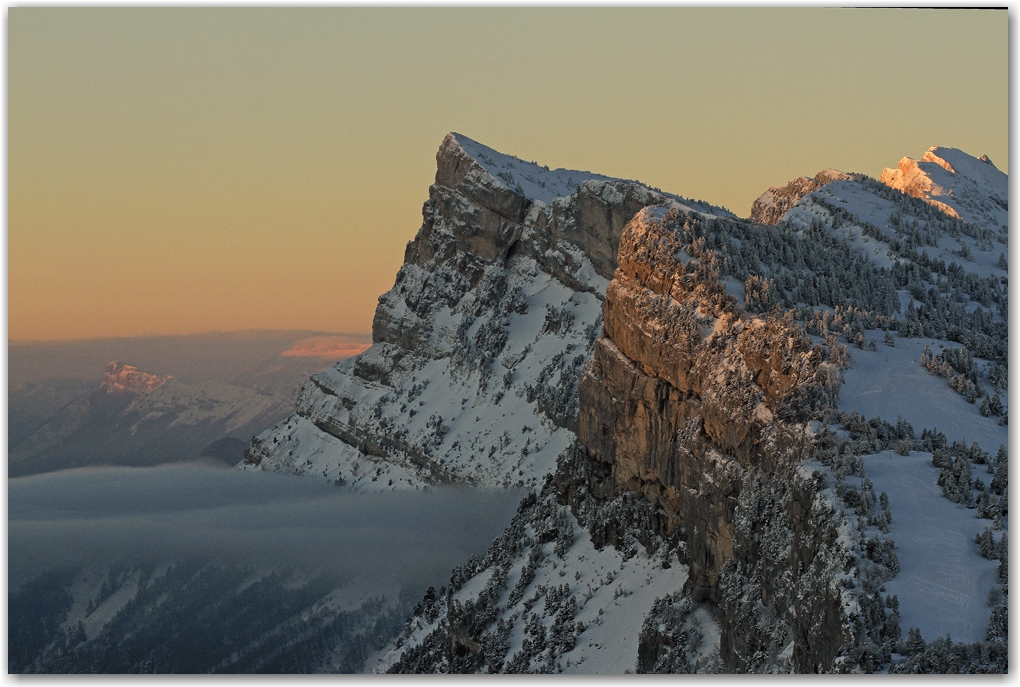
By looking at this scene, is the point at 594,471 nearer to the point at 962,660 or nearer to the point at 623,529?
the point at 623,529

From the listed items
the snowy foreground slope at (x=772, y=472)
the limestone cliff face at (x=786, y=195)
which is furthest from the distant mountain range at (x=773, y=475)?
the limestone cliff face at (x=786, y=195)

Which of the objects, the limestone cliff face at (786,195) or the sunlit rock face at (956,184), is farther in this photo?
the sunlit rock face at (956,184)

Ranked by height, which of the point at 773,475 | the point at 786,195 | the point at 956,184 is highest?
the point at 956,184

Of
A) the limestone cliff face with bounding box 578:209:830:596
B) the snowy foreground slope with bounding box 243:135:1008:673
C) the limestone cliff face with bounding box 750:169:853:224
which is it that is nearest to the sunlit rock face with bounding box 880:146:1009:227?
the limestone cliff face with bounding box 750:169:853:224

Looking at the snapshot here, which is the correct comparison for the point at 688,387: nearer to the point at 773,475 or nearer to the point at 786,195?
the point at 773,475

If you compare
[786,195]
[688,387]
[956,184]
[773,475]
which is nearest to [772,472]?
[773,475]

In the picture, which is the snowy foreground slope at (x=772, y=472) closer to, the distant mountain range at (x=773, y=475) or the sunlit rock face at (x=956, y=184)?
the distant mountain range at (x=773, y=475)

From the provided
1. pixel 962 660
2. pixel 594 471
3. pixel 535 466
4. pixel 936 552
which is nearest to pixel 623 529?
pixel 594 471
